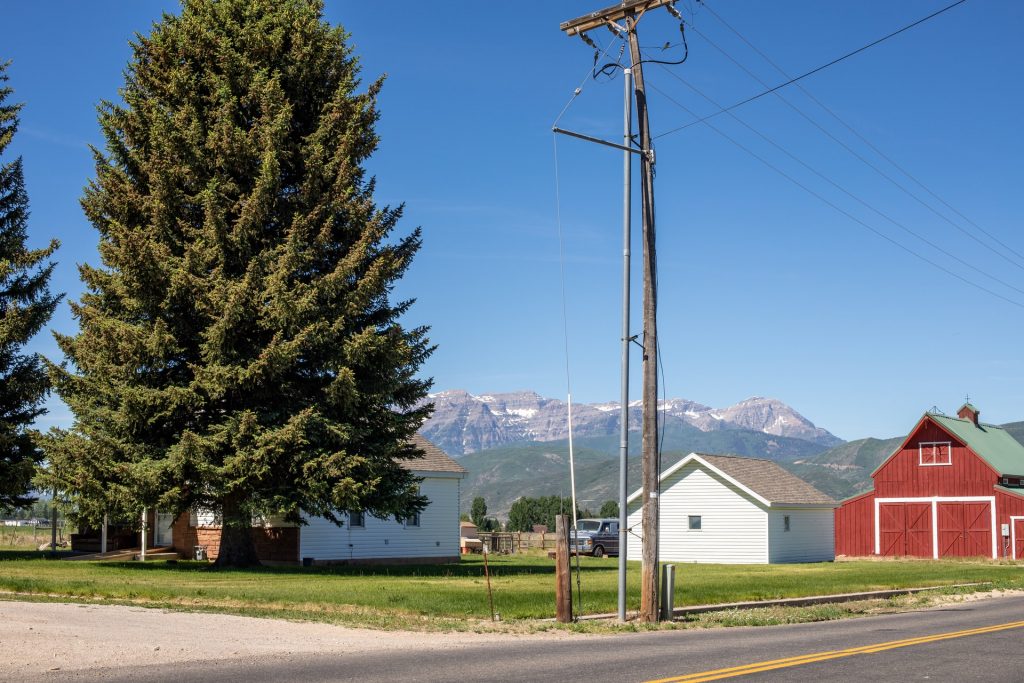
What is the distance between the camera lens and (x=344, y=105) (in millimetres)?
30750

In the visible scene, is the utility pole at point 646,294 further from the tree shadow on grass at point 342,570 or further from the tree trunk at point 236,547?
the tree trunk at point 236,547

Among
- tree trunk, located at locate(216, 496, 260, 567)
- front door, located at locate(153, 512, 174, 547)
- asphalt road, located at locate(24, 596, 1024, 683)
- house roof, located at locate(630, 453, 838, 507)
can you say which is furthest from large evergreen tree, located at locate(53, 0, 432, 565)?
house roof, located at locate(630, 453, 838, 507)

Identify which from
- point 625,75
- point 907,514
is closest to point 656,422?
point 625,75

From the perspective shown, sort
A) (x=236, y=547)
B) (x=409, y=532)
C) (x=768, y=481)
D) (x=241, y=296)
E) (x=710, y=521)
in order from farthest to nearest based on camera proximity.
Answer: (x=768, y=481) < (x=710, y=521) < (x=409, y=532) < (x=236, y=547) < (x=241, y=296)

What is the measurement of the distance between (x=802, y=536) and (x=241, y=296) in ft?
111

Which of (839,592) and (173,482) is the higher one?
(173,482)

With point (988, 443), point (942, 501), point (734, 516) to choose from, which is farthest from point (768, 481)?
point (988, 443)

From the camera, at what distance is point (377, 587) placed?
23594mm

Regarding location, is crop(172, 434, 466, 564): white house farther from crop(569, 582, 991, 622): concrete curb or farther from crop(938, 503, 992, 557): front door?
crop(938, 503, 992, 557): front door

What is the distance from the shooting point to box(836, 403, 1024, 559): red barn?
54406 millimetres

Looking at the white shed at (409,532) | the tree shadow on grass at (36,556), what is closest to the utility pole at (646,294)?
the white shed at (409,532)

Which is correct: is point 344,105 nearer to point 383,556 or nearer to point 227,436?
point 227,436

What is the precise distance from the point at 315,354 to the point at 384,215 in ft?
16.2

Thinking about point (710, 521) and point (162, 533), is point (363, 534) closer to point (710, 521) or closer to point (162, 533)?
point (162, 533)
